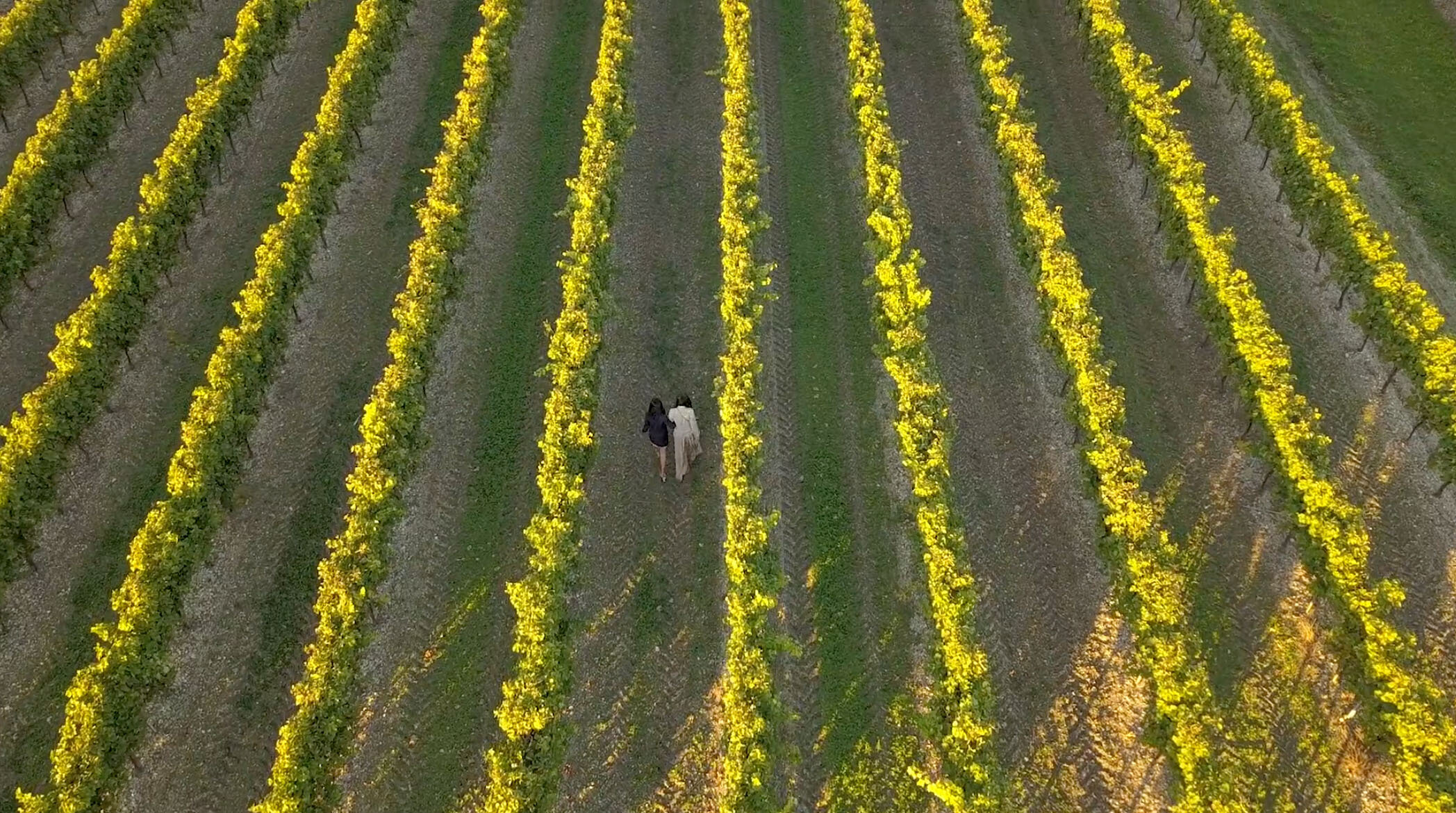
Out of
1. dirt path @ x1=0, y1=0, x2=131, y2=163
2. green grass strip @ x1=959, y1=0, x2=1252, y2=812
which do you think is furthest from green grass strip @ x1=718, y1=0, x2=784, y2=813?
dirt path @ x1=0, y1=0, x2=131, y2=163

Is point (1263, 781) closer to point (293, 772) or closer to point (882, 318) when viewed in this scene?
point (882, 318)

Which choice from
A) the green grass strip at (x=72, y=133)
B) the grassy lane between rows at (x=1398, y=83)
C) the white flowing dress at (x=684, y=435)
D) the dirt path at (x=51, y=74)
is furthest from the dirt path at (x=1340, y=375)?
the dirt path at (x=51, y=74)

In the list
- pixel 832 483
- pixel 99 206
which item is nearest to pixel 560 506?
pixel 832 483

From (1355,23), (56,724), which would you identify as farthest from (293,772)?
(1355,23)

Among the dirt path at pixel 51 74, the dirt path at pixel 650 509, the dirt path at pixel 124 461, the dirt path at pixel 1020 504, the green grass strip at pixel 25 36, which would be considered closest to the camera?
the dirt path at pixel 1020 504

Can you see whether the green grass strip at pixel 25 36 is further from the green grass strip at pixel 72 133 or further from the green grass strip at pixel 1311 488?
the green grass strip at pixel 1311 488

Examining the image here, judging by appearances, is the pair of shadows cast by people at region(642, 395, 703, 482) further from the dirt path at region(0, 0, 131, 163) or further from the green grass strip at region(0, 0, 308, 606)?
the dirt path at region(0, 0, 131, 163)

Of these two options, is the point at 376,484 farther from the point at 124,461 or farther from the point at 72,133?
the point at 72,133
